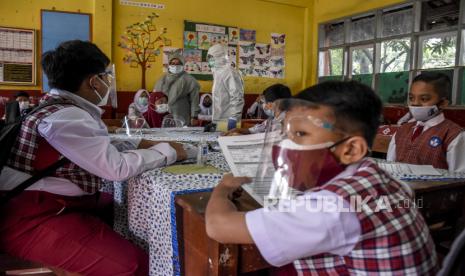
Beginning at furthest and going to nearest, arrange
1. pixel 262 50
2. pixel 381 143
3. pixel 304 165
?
pixel 262 50 < pixel 381 143 < pixel 304 165

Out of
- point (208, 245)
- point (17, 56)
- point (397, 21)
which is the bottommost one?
point (208, 245)

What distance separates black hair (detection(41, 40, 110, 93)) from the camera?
4.09 ft

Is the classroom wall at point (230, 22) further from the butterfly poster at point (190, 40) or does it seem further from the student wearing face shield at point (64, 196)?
the student wearing face shield at point (64, 196)

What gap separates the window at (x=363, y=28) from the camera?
6.05 metres

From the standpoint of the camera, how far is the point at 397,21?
566cm

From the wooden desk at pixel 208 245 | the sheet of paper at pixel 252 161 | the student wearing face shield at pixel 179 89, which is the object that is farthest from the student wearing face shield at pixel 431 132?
the student wearing face shield at pixel 179 89

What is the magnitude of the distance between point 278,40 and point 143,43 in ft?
8.01

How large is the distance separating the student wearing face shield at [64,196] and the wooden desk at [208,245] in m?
0.26

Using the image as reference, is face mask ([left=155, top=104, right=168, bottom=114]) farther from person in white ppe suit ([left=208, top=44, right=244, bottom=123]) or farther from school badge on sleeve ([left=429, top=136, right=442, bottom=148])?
school badge on sleeve ([left=429, top=136, right=442, bottom=148])

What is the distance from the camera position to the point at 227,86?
403cm

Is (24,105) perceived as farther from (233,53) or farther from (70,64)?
(233,53)

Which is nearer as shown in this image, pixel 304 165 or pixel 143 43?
pixel 304 165

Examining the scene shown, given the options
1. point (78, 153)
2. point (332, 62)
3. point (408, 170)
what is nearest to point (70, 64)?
point (78, 153)

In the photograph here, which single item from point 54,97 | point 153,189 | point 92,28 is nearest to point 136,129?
point 54,97
